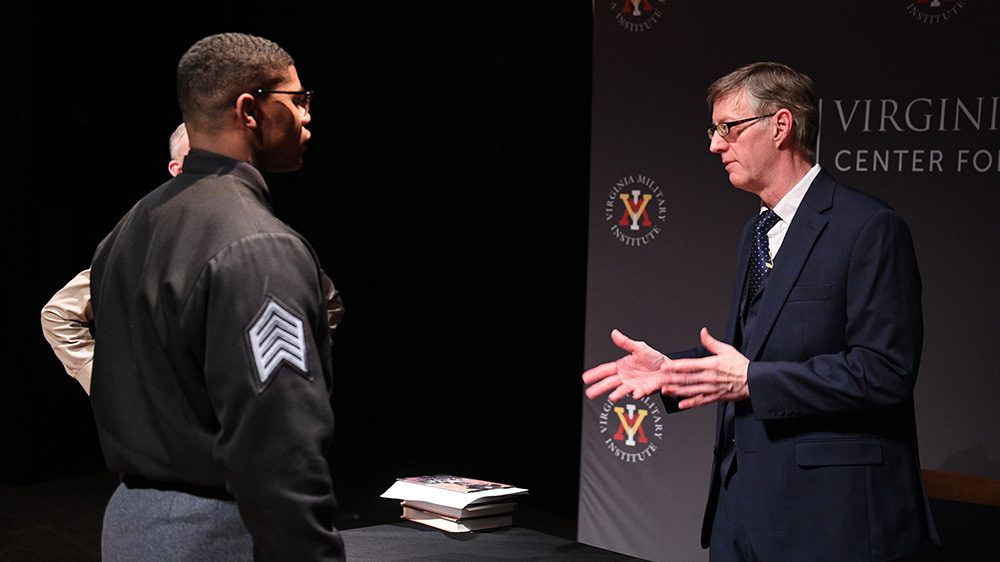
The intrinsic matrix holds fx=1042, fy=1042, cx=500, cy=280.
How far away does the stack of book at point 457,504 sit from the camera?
2.54 m

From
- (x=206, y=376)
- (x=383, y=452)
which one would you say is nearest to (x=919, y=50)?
(x=206, y=376)

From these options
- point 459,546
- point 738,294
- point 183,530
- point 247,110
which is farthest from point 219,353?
point 738,294

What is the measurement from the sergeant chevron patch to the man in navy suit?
89 centimetres

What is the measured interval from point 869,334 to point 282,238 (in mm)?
1242

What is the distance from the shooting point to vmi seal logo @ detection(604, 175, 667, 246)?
13.1 feet

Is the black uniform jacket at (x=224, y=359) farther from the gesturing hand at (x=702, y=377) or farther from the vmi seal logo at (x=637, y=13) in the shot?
the vmi seal logo at (x=637, y=13)

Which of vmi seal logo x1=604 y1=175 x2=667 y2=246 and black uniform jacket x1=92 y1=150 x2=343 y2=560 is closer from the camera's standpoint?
black uniform jacket x1=92 y1=150 x2=343 y2=560

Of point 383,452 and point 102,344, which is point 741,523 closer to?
point 102,344

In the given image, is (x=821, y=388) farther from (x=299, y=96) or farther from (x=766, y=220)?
(x=299, y=96)

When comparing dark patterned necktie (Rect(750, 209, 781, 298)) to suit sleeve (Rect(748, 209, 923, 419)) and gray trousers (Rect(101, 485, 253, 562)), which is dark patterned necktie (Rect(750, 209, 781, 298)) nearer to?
suit sleeve (Rect(748, 209, 923, 419))

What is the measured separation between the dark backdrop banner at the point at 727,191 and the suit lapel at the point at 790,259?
132 centimetres

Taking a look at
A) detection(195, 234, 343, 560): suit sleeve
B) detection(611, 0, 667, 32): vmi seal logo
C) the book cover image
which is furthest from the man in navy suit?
detection(611, 0, 667, 32): vmi seal logo

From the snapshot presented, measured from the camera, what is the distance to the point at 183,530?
1544 mm

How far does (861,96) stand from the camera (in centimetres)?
355
